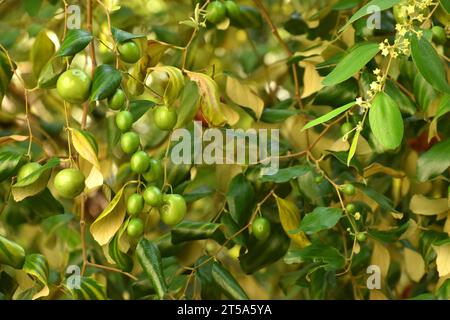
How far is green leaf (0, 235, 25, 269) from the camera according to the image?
1.07 metres

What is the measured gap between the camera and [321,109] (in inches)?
68.6

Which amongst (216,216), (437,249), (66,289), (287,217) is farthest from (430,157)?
(66,289)

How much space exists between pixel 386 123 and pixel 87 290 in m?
0.50

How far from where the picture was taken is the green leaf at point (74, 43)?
101 cm

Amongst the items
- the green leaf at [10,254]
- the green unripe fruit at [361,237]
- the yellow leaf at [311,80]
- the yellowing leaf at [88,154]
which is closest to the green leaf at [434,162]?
the green unripe fruit at [361,237]

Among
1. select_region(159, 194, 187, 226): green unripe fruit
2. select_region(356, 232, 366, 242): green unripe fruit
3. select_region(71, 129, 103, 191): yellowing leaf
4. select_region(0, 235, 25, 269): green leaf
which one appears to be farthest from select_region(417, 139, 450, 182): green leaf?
select_region(0, 235, 25, 269): green leaf

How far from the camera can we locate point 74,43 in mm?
1015

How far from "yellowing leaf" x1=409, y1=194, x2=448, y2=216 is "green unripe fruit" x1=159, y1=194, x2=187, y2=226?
1.12 feet

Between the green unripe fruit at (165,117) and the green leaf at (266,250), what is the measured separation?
30 centimetres

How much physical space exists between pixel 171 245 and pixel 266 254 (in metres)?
0.14

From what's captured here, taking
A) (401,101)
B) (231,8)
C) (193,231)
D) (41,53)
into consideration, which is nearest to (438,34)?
(401,101)

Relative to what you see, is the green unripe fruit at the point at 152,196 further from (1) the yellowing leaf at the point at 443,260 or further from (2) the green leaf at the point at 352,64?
(1) the yellowing leaf at the point at 443,260

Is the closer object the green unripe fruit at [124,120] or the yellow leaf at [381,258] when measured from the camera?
the green unripe fruit at [124,120]
